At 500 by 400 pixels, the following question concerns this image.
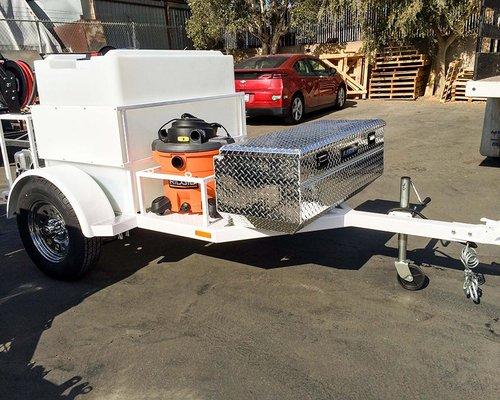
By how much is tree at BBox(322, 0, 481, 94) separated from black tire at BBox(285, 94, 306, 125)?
409cm

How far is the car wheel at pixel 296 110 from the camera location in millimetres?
11484

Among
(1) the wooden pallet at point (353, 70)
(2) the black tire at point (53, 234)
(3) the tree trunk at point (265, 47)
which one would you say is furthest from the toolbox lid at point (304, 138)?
(3) the tree trunk at point (265, 47)

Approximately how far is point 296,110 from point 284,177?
29.9 ft

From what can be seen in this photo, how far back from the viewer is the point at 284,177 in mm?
2945

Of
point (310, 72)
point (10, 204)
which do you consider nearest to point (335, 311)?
point (10, 204)

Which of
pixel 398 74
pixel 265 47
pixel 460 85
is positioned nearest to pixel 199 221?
pixel 460 85

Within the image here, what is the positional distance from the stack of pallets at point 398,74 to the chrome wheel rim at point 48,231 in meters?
13.0

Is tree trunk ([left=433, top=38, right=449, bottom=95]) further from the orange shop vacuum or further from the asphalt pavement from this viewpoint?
the orange shop vacuum

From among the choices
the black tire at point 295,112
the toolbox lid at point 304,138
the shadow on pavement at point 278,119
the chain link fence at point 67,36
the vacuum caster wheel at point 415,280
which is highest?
the chain link fence at point 67,36

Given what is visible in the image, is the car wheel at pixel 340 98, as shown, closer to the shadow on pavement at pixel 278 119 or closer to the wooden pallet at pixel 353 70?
the shadow on pavement at pixel 278 119

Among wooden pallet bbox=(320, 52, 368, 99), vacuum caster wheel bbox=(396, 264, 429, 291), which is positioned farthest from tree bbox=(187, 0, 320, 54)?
vacuum caster wheel bbox=(396, 264, 429, 291)

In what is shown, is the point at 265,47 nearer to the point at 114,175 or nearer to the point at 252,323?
the point at 114,175

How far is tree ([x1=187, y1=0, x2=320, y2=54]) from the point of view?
16453 mm

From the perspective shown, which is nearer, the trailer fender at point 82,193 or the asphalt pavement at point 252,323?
the asphalt pavement at point 252,323
